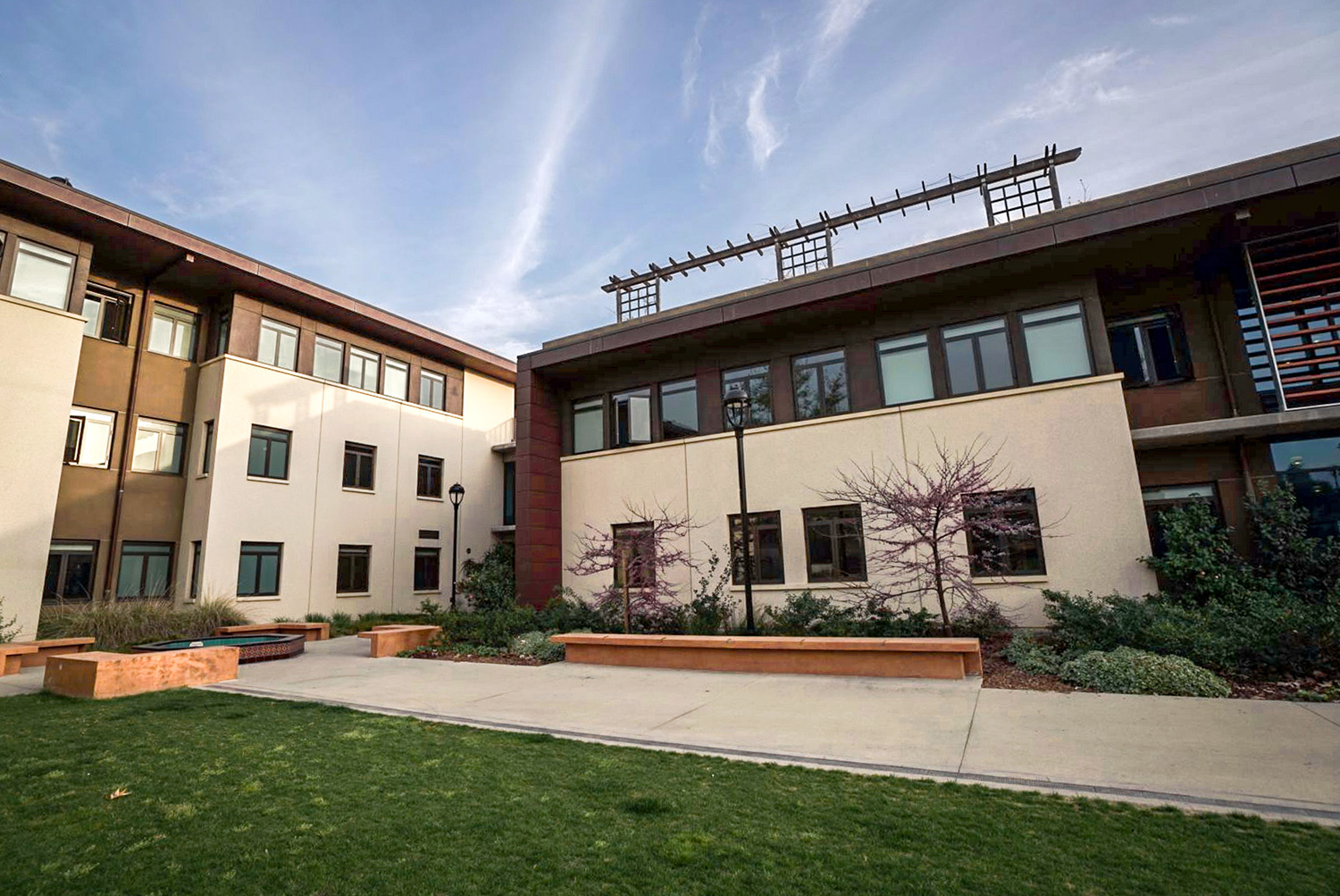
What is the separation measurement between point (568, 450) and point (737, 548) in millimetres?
5638

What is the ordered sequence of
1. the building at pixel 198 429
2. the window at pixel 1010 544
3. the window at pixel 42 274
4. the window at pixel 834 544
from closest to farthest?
the window at pixel 1010 544 < the window at pixel 834 544 < the building at pixel 198 429 < the window at pixel 42 274

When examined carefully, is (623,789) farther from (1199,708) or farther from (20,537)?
(20,537)

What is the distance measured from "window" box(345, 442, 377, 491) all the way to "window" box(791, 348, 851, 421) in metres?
14.5

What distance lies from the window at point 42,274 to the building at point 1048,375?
37.9ft

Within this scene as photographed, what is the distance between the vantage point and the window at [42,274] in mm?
15164

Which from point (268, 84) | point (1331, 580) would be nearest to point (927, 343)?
point (1331, 580)

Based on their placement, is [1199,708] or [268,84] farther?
[268,84]

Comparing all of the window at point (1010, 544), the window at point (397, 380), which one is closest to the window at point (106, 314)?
the window at point (397, 380)

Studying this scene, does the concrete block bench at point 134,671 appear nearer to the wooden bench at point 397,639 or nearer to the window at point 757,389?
the wooden bench at point 397,639

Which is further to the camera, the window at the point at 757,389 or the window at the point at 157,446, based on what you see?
the window at the point at 157,446

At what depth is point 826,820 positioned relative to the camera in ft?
12.8

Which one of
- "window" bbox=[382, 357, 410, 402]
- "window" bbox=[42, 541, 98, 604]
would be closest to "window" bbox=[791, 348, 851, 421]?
"window" bbox=[382, 357, 410, 402]

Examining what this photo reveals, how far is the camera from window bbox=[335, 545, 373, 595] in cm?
2086

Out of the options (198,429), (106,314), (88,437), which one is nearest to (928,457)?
(198,429)
